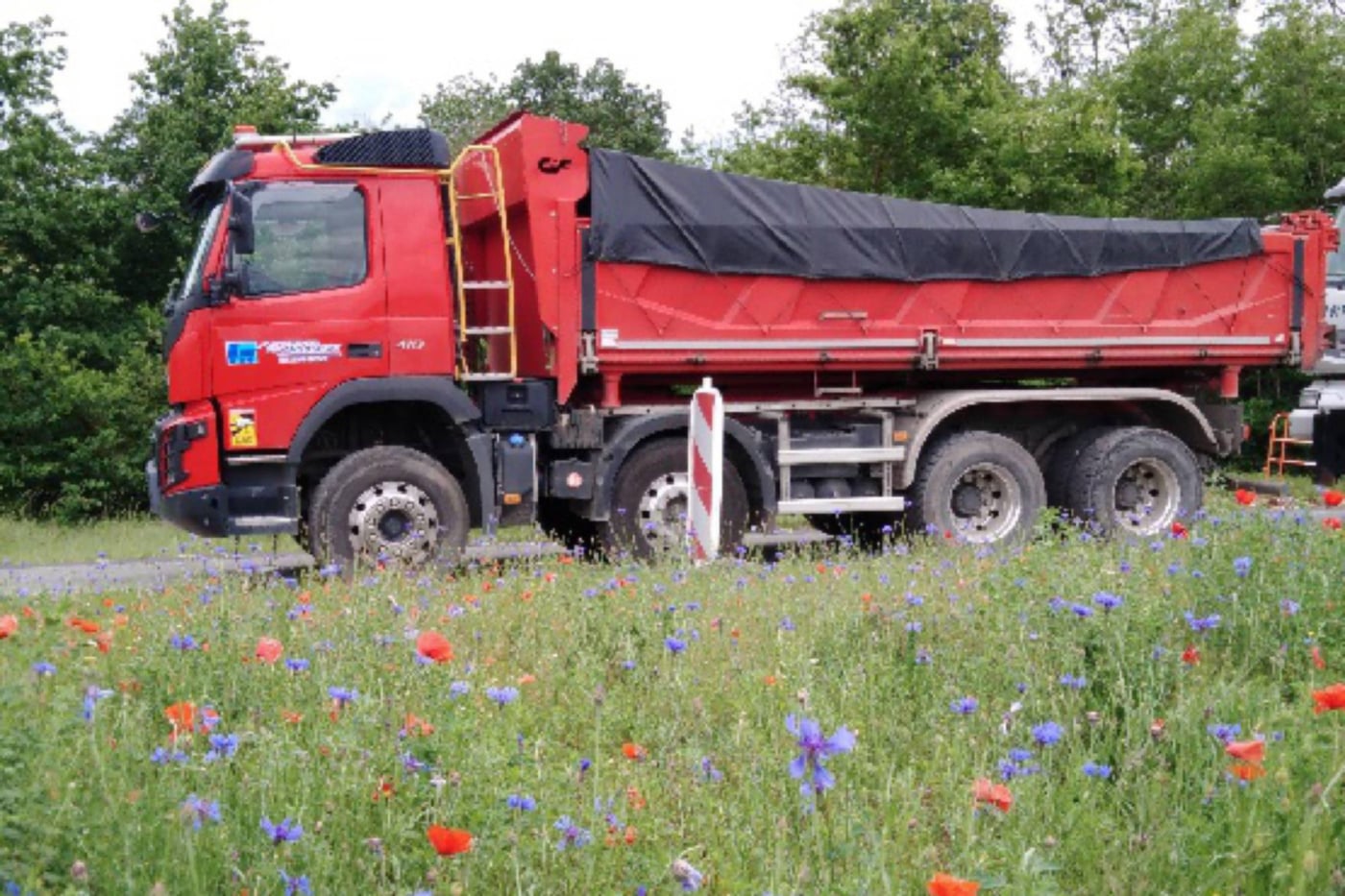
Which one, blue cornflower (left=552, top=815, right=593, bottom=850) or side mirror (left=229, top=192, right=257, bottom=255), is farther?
side mirror (left=229, top=192, right=257, bottom=255)

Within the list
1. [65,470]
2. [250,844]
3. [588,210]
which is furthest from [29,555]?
[250,844]

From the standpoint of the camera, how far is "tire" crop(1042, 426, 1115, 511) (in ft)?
40.7

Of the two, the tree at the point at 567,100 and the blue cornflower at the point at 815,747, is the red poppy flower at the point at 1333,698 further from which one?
the tree at the point at 567,100

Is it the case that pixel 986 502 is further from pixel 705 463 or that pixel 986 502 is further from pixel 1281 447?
pixel 1281 447

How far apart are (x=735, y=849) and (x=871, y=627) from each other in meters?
2.55

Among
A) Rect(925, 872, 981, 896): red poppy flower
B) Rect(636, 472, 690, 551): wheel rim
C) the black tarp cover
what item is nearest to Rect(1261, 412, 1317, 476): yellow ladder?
the black tarp cover

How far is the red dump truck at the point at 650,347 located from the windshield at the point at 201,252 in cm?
4

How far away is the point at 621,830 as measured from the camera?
121 inches

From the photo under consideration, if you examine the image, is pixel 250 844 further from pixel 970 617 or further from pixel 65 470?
pixel 65 470

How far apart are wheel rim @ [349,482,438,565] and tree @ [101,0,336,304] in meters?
15.9

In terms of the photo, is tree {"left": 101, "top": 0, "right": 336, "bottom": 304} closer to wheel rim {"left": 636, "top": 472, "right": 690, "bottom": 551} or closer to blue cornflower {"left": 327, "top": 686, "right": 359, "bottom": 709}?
wheel rim {"left": 636, "top": 472, "right": 690, "bottom": 551}

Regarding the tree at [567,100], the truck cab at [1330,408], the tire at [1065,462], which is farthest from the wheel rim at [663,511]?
the tree at [567,100]

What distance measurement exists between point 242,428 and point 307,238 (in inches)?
55.6

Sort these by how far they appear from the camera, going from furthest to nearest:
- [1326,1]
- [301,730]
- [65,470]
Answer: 1. [1326,1]
2. [65,470]
3. [301,730]
